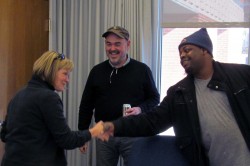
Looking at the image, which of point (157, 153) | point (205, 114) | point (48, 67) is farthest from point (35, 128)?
point (205, 114)

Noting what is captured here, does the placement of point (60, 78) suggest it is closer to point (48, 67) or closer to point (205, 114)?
point (48, 67)

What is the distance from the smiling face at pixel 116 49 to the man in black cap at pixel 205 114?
31.4 inches

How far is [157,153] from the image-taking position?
1986 mm

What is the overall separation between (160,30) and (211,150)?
1.81 metres

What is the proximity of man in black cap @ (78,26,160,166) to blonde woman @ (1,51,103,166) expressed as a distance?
0.79 meters

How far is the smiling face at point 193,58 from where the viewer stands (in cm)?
212

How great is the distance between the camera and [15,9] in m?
3.14

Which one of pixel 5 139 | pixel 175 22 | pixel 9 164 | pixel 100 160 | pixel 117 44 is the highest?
pixel 175 22

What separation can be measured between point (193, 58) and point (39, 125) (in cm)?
102

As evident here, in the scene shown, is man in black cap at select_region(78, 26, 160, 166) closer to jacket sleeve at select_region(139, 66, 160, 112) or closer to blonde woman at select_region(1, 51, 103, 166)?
jacket sleeve at select_region(139, 66, 160, 112)

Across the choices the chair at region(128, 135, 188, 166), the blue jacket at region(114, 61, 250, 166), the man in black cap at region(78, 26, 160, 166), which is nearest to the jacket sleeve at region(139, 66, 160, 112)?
the man in black cap at region(78, 26, 160, 166)

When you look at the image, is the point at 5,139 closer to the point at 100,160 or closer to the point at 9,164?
the point at 9,164

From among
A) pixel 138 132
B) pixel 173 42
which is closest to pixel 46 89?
pixel 138 132

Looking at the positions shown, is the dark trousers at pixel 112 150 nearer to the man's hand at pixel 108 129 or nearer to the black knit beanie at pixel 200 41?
the man's hand at pixel 108 129
